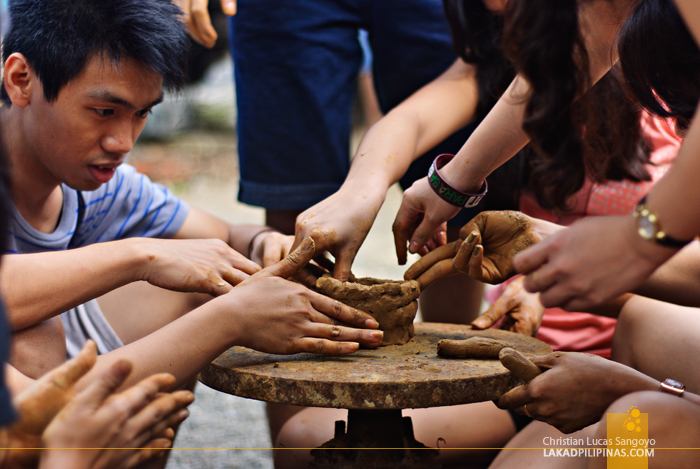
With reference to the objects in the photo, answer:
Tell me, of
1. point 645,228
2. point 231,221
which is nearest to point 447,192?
point 645,228

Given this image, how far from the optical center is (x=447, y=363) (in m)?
1.48

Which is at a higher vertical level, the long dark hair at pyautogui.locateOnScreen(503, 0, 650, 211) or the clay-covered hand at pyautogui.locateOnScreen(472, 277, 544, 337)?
the long dark hair at pyautogui.locateOnScreen(503, 0, 650, 211)

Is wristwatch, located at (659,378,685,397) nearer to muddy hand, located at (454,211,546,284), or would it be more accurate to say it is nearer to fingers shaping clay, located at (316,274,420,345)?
muddy hand, located at (454,211,546,284)

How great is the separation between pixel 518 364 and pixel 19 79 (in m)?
1.68

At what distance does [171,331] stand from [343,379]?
42 centimetres

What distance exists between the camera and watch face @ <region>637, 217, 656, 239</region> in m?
1.05

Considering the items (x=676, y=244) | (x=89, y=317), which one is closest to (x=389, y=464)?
(x=676, y=244)

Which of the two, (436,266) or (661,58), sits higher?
(661,58)

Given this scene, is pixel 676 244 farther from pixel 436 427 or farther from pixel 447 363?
pixel 436 427

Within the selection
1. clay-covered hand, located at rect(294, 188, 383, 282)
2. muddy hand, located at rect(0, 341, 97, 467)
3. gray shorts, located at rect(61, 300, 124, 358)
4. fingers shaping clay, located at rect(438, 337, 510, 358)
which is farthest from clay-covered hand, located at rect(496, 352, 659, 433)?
gray shorts, located at rect(61, 300, 124, 358)

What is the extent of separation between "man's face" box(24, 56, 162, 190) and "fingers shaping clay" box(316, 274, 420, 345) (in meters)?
0.85

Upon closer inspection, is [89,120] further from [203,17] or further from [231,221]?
[231,221]

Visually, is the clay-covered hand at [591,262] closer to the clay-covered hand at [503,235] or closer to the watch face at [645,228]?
the watch face at [645,228]

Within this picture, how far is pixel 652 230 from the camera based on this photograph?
1.05 metres
